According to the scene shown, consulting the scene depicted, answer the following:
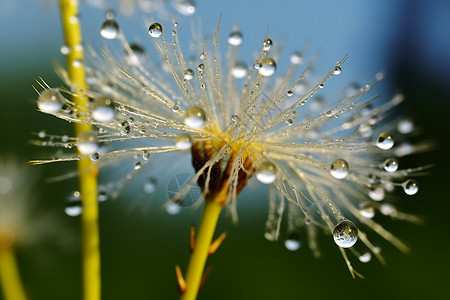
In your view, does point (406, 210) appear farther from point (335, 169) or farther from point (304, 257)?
point (335, 169)

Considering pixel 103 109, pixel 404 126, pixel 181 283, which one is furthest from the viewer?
pixel 404 126

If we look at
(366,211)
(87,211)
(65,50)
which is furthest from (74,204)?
(366,211)

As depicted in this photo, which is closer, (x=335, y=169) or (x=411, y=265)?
(x=335, y=169)

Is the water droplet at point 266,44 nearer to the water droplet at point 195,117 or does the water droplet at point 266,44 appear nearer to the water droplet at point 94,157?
the water droplet at point 195,117

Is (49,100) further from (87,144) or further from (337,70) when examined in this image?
(337,70)

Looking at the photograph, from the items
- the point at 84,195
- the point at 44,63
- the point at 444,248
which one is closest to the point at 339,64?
the point at 84,195

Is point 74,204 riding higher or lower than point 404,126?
higher

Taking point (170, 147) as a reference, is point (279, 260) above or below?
below
